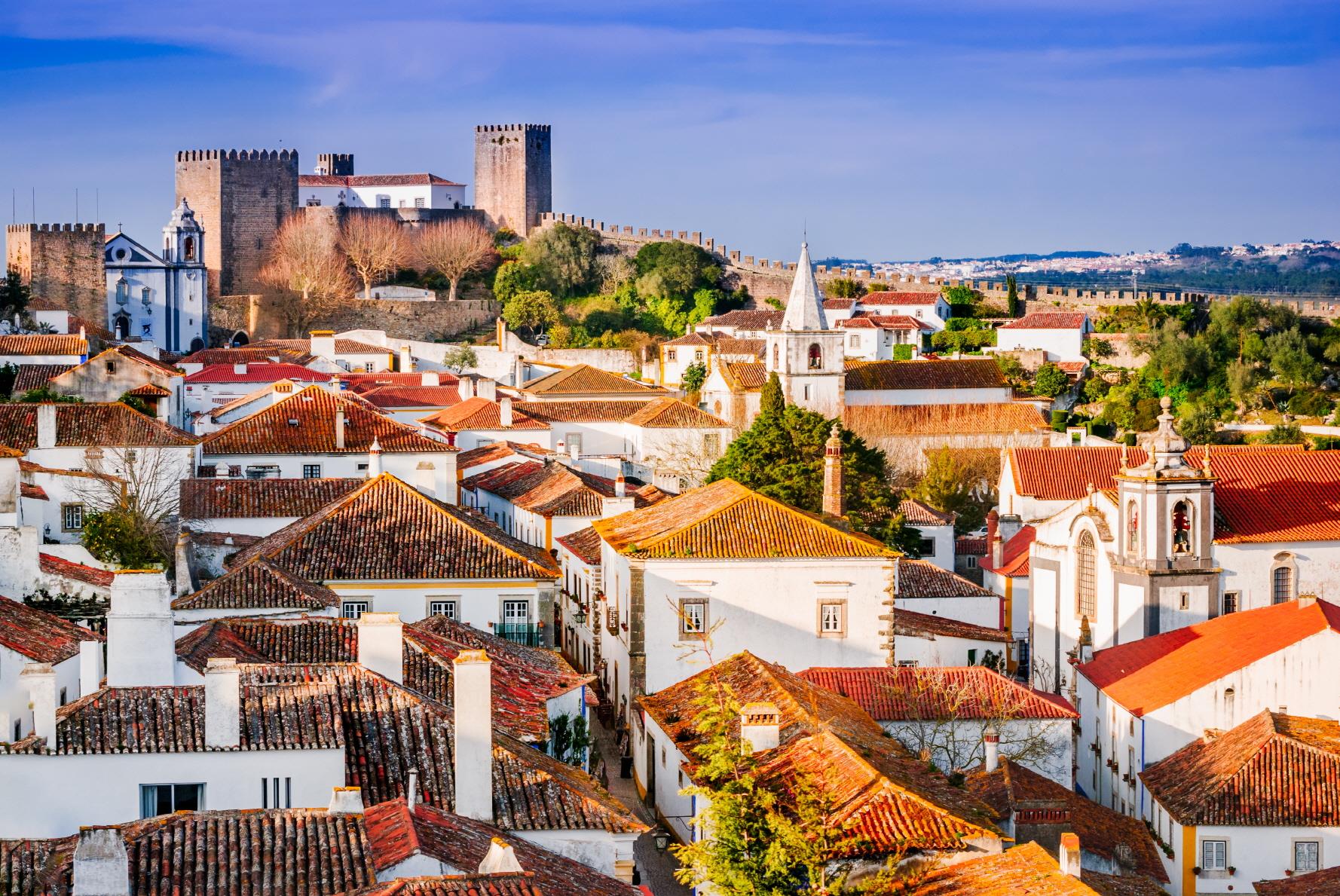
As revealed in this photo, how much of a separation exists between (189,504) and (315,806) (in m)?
18.7

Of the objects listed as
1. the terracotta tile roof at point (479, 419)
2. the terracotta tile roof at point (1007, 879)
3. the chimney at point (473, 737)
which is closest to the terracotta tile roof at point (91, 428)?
the terracotta tile roof at point (479, 419)

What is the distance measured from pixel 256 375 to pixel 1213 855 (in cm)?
3977

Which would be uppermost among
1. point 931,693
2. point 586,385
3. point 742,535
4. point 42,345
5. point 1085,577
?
point 42,345

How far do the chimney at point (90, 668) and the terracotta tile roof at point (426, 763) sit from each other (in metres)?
1.67

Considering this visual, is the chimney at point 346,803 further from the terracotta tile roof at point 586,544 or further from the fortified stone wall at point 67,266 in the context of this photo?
the fortified stone wall at point 67,266

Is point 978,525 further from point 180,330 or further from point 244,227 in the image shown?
point 244,227

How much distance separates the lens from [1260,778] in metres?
25.1

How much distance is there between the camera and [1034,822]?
22547 mm

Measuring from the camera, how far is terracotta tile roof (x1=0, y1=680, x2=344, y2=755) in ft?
51.5

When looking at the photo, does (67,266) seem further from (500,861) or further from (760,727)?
(500,861)

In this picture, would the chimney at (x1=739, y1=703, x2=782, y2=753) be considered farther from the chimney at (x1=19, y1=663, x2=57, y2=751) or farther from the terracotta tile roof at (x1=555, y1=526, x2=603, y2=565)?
the terracotta tile roof at (x1=555, y1=526, x2=603, y2=565)

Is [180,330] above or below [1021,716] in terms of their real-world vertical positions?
above

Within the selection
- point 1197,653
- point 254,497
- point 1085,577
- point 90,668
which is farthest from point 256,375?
point 90,668

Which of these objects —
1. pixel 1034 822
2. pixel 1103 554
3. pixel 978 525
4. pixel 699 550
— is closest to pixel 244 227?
pixel 978 525
